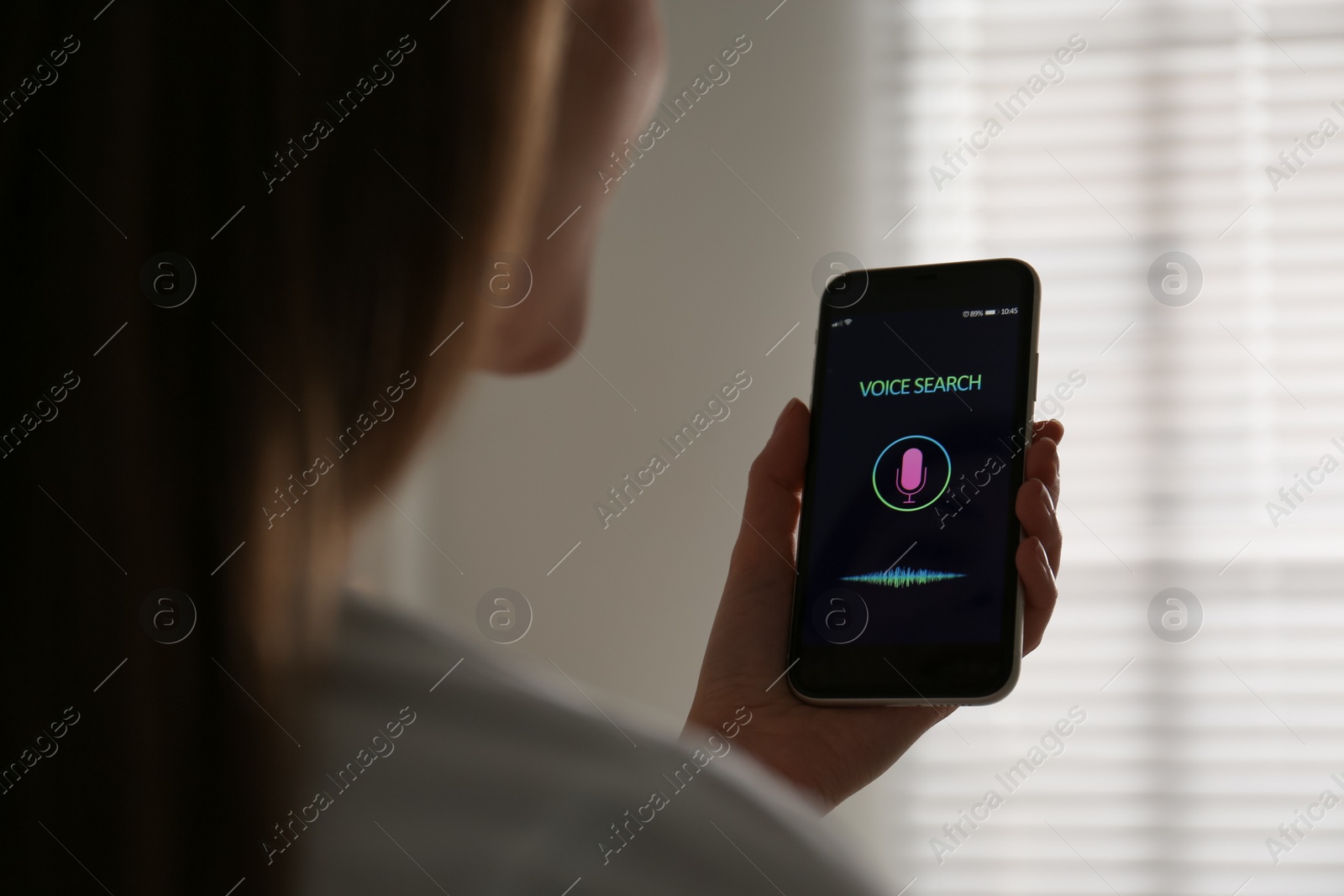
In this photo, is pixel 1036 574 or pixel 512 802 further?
pixel 1036 574

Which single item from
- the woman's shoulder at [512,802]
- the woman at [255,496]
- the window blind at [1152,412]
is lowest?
the window blind at [1152,412]

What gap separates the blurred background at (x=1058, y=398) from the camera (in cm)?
106

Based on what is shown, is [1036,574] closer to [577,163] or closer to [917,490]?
[917,490]

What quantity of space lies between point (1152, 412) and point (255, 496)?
3.65 feet

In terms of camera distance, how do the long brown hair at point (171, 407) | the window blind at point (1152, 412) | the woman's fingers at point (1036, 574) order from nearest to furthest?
the long brown hair at point (171, 407) < the woman's fingers at point (1036, 574) < the window blind at point (1152, 412)

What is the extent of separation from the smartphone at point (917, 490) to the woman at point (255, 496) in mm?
398

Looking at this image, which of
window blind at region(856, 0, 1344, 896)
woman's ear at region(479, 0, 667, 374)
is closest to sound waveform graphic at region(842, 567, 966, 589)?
woman's ear at region(479, 0, 667, 374)

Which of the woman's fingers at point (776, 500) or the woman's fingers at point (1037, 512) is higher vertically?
the woman's fingers at point (776, 500)

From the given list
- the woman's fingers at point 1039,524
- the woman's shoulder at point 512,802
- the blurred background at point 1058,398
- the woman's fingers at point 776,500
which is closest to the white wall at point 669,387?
the blurred background at point 1058,398

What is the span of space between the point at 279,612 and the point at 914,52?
115 centimetres

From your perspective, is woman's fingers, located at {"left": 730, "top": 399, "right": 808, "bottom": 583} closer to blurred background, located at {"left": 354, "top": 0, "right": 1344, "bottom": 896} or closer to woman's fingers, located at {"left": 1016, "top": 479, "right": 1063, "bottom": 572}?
woman's fingers, located at {"left": 1016, "top": 479, "right": 1063, "bottom": 572}

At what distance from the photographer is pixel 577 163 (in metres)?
0.45

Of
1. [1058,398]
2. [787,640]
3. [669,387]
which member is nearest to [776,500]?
[787,640]

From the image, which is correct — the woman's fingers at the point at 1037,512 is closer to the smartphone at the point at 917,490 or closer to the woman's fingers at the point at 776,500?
the smartphone at the point at 917,490
